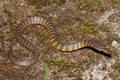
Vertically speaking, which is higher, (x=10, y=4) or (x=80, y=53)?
(x=10, y=4)

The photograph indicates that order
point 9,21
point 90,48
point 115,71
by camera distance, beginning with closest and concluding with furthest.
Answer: point 115,71 < point 90,48 < point 9,21

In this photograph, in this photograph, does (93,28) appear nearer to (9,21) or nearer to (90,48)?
(90,48)

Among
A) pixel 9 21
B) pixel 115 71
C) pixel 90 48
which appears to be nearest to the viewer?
pixel 115 71

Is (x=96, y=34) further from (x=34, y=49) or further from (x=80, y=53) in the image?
(x=34, y=49)

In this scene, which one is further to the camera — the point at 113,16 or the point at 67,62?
the point at 113,16

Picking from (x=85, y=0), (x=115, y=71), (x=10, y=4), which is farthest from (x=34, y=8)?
(x=115, y=71)

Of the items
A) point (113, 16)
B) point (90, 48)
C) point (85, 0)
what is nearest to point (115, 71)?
point (90, 48)
